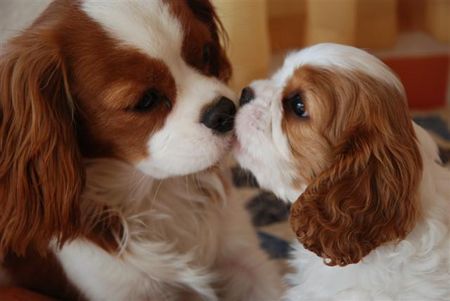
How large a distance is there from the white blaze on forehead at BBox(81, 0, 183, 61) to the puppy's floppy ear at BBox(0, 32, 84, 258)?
0.40 ft

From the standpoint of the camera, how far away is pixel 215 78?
157 cm

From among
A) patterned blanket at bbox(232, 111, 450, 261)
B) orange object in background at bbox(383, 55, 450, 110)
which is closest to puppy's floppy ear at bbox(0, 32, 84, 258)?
patterned blanket at bbox(232, 111, 450, 261)

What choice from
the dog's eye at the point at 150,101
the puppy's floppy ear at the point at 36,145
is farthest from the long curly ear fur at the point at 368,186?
the puppy's floppy ear at the point at 36,145

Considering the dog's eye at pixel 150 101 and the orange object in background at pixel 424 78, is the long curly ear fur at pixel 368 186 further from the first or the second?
the orange object in background at pixel 424 78

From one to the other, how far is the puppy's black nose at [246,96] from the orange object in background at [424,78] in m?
1.43

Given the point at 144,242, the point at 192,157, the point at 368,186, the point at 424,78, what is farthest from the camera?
the point at 424,78

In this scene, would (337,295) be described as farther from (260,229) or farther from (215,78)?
(260,229)

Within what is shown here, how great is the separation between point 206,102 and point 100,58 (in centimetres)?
23

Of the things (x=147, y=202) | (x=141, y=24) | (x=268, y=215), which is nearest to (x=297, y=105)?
(x=141, y=24)

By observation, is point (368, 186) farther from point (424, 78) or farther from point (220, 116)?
point (424, 78)

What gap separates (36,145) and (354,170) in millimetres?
636

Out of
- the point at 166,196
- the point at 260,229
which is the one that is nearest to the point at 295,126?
the point at 166,196

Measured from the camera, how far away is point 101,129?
146 cm

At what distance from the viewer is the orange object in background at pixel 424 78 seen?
9.12ft
